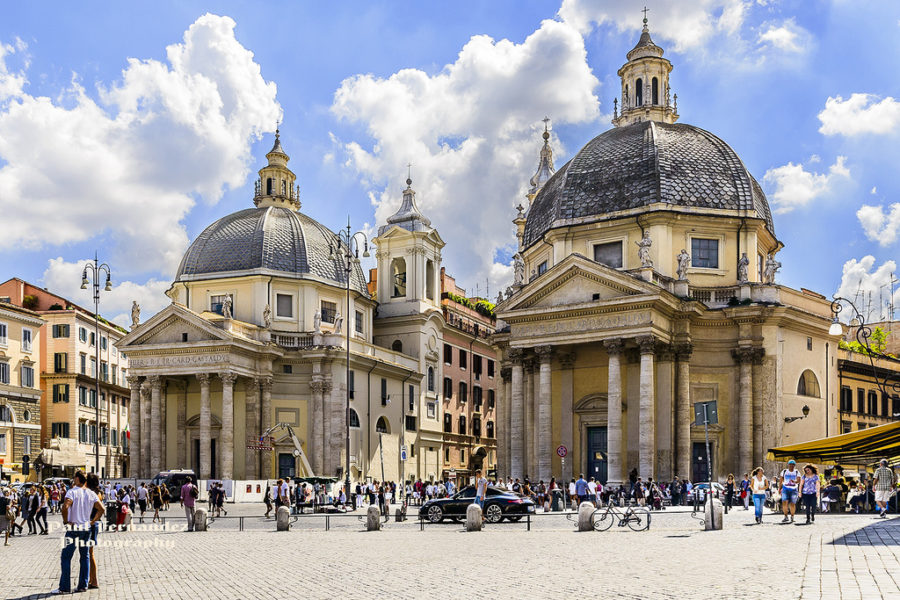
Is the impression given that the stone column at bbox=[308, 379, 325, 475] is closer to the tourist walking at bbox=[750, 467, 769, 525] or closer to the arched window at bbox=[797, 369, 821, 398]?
the arched window at bbox=[797, 369, 821, 398]

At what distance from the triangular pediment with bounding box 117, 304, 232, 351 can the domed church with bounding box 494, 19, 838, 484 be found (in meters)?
18.4

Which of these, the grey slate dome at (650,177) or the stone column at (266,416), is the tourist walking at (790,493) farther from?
the stone column at (266,416)

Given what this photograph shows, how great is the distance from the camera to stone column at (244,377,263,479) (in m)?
58.2

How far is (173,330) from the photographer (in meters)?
58.4

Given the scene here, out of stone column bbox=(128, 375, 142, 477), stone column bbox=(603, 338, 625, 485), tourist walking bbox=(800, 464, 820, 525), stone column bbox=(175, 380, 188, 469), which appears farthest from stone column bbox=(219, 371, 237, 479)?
tourist walking bbox=(800, 464, 820, 525)

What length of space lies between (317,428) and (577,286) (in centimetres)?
2239

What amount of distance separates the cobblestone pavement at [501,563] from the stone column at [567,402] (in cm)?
1869

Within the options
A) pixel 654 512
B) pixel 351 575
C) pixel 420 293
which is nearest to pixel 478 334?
pixel 420 293

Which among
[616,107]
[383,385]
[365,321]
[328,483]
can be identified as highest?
[616,107]

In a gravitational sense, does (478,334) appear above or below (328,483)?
above

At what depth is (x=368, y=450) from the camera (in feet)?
212

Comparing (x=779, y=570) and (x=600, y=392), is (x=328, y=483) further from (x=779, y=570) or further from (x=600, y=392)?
(x=779, y=570)

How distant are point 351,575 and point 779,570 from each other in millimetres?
A: 6848

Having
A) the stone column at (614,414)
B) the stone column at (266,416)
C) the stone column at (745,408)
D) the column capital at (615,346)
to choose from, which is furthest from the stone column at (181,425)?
the stone column at (745,408)
